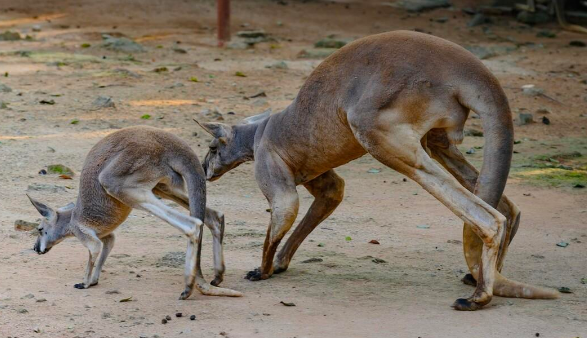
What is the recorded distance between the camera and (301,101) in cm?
609

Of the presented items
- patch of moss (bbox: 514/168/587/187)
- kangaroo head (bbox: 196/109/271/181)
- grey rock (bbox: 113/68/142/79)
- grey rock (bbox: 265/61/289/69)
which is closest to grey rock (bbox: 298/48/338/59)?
grey rock (bbox: 265/61/289/69)

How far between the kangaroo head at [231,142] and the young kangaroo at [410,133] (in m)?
0.33

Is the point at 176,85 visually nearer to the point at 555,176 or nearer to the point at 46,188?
the point at 46,188

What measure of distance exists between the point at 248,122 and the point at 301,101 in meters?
0.72

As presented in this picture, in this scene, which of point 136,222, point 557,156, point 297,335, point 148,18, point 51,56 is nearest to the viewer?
point 297,335

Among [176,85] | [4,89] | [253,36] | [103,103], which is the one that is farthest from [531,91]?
[4,89]

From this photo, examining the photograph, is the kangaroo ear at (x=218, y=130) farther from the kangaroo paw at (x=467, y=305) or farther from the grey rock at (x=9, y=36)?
the grey rock at (x=9, y=36)

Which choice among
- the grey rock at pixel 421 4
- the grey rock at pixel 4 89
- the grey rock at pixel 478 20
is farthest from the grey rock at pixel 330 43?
the grey rock at pixel 4 89

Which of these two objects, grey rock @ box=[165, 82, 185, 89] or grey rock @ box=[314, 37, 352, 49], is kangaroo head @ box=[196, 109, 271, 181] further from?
grey rock @ box=[314, 37, 352, 49]

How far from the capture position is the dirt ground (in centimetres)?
521

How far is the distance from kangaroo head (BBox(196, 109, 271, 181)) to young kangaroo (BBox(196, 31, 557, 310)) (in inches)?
13.1

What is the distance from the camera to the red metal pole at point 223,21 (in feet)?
52.7

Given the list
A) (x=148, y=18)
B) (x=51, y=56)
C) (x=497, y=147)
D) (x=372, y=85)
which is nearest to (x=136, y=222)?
(x=372, y=85)

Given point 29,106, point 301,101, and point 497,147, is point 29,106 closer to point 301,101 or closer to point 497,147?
point 301,101
